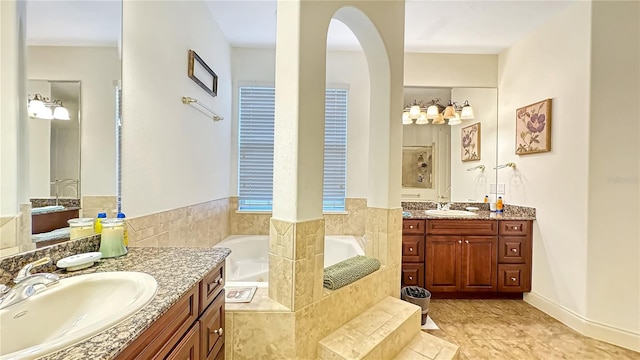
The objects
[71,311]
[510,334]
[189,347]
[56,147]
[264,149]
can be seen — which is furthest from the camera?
[264,149]

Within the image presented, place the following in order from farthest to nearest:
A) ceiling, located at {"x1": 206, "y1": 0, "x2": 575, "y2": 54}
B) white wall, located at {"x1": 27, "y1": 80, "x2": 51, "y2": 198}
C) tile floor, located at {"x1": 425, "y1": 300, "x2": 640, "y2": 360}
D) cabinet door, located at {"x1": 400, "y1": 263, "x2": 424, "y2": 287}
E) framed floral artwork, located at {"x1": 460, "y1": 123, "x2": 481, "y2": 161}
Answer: framed floral artwork, located at {"x1": 460, "y1": 123, "x2": 481, "y2": 161} → cabinet door, located at {"x1": 400, "y1": 263, "x2": 424, "y2": 287} → ceiling, located at {"x1": 206, "y1": 0, "x2": 575, "y2": 54} → tile floor, located at {"x1": 425, "y1": 300, "x2": 640, "y2": 360} → white wall, located at {"x1": 27, "y1": 80, "x2": 51, "y2": 198}

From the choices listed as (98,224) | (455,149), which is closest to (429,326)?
(455,149)

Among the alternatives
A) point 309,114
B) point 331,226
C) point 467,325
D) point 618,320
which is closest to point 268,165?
point 331,226

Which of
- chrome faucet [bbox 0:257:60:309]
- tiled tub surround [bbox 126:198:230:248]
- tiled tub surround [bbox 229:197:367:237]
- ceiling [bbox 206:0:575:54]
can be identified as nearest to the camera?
chrome faucet [bbox 0:257:60:309]

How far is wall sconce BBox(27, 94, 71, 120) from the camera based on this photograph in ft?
3.21

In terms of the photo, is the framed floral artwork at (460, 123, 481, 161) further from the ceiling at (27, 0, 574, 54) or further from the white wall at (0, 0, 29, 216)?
the white wall at (0, 0, 29, 216)

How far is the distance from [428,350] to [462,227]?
4.73ft

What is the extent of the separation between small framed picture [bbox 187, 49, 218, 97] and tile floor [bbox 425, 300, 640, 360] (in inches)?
115

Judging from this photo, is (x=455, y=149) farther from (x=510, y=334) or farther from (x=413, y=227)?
(x=510, y=334)

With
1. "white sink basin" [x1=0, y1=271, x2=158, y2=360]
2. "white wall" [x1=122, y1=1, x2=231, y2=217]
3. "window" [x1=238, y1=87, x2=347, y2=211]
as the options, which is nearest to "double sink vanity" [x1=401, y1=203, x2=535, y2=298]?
"window" [x1=238, y1=87, x2=347, y2=211]

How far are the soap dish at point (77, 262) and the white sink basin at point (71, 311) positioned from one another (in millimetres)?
120

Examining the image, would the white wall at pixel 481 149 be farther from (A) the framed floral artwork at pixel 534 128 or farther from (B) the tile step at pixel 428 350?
(B) the tile step at pixel 428 350

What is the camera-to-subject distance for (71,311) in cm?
85

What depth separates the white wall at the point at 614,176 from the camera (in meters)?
2.00
